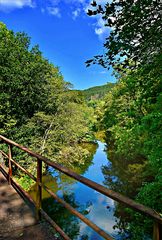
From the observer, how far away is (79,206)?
15.0 m

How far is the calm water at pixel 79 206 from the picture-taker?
12.1 meters

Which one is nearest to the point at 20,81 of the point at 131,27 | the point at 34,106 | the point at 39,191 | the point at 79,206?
the point at 34,106

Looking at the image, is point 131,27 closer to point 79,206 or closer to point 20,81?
point 79,206

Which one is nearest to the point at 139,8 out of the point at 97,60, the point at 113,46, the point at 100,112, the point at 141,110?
the point at 113,46

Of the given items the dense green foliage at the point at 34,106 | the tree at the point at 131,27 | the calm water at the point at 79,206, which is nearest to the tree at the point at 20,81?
the dense green foliage at the point at 34,106

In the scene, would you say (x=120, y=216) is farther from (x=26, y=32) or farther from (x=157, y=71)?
(x=26, y=32)

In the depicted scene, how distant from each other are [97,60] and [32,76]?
13.5 meters

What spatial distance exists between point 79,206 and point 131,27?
1274 cm

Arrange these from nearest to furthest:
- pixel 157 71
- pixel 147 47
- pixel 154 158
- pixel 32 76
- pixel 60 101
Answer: pixel 147 47 → pixel 157 71 → pixel 154 158 → pixel 32 76 → pixel 60 101

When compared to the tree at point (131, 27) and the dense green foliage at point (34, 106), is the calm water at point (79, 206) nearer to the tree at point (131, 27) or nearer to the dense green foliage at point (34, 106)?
the dense green foliage at point (34, 106)

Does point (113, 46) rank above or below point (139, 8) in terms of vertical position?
below

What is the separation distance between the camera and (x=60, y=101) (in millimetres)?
18812

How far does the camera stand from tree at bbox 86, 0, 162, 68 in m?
3.87

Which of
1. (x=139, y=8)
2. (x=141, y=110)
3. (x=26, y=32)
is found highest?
(x=26, y=32)
